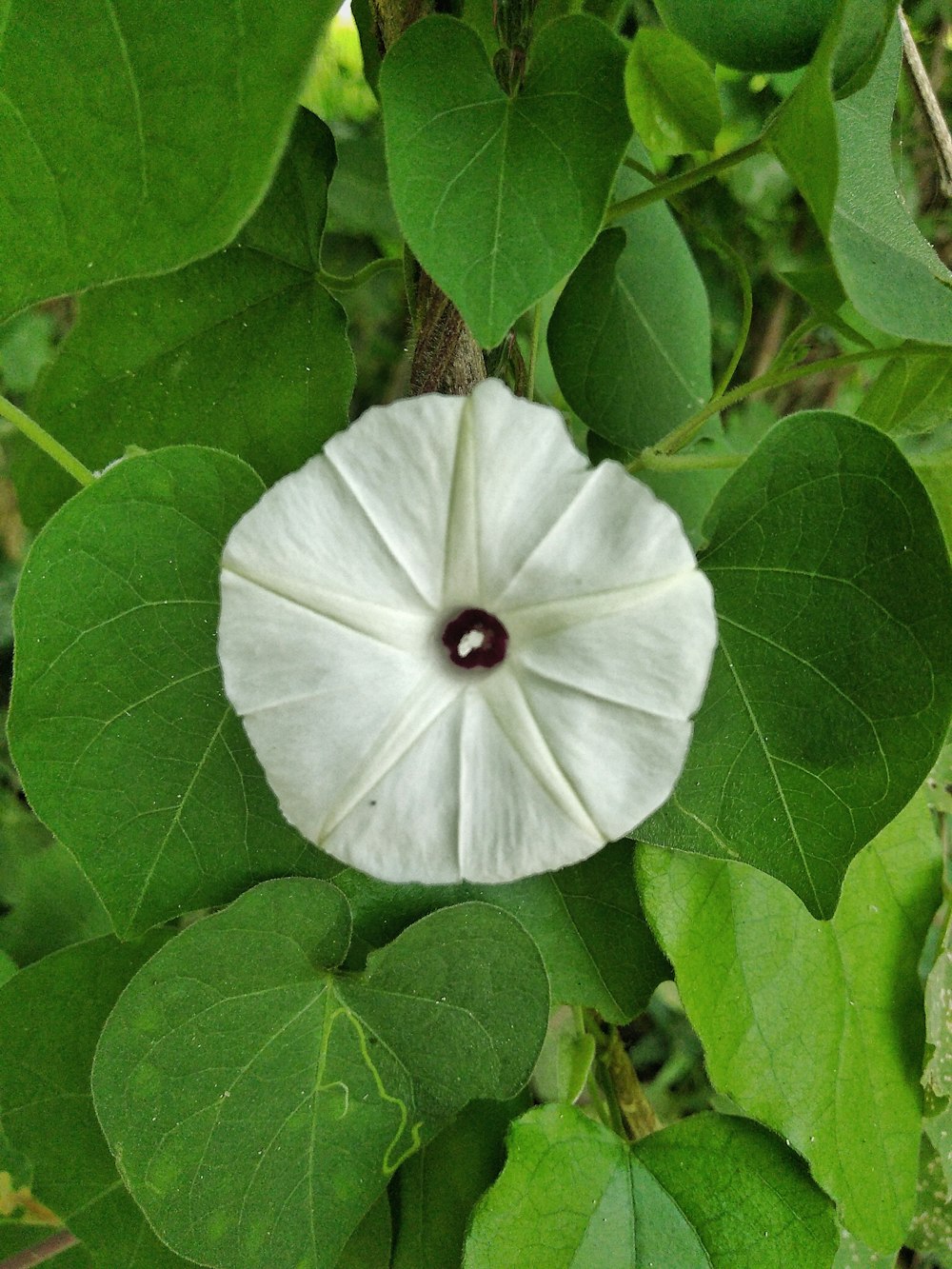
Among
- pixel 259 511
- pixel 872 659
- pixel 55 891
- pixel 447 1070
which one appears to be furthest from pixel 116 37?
pixel 55 891

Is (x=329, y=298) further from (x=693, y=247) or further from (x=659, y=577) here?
(x=693, y=247)

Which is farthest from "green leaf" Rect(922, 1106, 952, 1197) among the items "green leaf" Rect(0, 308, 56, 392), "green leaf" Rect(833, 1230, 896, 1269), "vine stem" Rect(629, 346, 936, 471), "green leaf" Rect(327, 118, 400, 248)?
"green leaf" Rect(0, 308, 56, 392)

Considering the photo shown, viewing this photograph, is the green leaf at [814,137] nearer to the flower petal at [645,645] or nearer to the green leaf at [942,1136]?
the flower petal at [645,645]

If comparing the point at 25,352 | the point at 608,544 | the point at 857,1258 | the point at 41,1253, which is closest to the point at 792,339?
the point at 608,544

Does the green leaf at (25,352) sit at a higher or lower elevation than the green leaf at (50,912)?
higher

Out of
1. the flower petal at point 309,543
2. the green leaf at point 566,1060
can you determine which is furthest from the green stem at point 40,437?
the green leaf at point 566,1060

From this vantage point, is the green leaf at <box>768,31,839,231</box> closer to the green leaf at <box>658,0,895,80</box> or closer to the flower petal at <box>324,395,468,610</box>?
the green leaf at <box>658,0,895,80</box>
